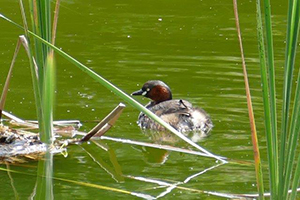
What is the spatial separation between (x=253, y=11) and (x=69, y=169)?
6.82 metres

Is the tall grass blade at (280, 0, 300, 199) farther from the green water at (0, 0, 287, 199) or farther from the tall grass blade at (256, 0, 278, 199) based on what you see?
the green water at (0, 0, 287, 199)

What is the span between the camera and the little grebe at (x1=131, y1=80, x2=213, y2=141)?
256 inches

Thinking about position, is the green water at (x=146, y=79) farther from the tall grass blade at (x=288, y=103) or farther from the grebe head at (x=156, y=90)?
the tall grass blade at (x=288, y=103)

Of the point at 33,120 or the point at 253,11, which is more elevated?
the point at 253,11

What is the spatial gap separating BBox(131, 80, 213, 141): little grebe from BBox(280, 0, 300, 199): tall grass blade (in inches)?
126

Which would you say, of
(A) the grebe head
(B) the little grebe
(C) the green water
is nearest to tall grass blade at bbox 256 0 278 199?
(C) the green water

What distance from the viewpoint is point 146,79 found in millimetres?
8039

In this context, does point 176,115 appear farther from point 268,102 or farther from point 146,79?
point 268,102

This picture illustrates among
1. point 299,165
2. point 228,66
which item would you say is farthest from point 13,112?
point 299,165

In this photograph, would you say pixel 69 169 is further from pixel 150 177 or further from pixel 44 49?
pixel 44 49

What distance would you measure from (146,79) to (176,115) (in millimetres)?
1309

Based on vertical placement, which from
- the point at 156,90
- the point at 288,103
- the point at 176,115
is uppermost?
the point at 288,103

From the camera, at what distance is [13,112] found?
6.78 metres

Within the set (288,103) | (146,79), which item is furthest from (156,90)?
(288,103)
